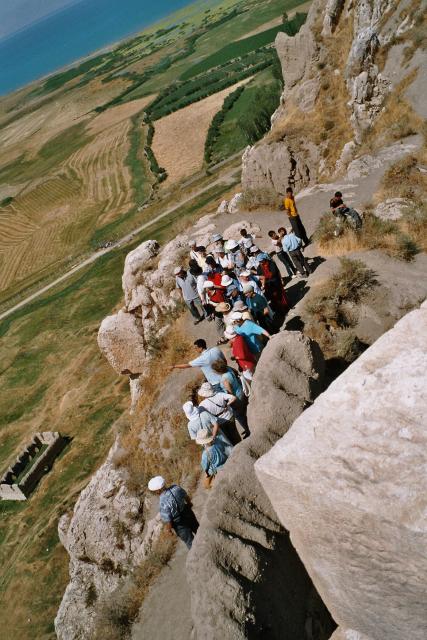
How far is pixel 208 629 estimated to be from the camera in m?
6.11

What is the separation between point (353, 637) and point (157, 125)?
103876 mm

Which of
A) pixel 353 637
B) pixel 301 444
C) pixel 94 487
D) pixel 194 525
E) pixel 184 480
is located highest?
pixel 301 444

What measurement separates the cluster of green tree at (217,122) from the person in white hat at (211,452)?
63.3 metres

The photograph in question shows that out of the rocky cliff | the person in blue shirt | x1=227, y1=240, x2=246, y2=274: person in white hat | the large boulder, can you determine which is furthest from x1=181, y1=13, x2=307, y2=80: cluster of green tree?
the person in blue shirt

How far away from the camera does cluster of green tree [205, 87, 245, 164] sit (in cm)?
7212

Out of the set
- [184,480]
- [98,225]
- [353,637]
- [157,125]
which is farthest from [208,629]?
[157,125]

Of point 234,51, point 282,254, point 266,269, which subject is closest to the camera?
point 266,269

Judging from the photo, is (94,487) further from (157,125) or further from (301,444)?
(157,125)

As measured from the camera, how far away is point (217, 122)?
82812 millimetres

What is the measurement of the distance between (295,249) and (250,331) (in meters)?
5.25

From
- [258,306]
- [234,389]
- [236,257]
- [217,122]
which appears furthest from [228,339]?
[217,122]

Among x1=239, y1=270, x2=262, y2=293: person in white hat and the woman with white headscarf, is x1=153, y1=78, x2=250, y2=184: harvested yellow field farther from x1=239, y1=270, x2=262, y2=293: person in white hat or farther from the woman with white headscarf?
the woman with white headscarf

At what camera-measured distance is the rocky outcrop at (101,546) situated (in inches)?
472

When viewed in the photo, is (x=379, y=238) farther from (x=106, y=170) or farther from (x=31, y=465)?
(x=106, y=170)
